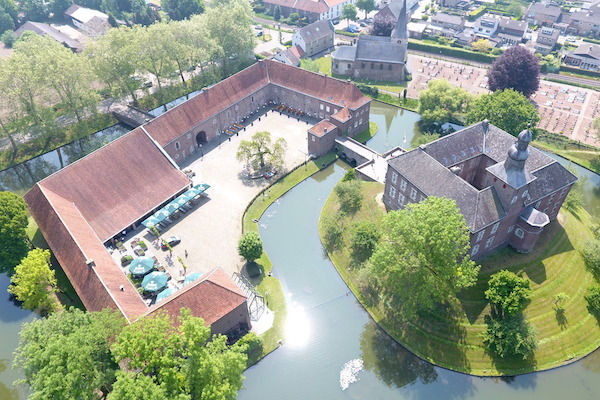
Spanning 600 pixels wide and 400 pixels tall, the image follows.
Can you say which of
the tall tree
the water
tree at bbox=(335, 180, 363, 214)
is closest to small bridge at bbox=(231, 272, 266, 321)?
the water

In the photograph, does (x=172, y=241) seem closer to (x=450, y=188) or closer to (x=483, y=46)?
(x=450, y=188)

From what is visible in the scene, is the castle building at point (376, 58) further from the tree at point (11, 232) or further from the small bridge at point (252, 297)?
the tree at point (11, 232)

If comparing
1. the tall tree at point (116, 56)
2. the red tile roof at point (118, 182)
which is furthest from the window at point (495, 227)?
the tall tree at point (116, 56)

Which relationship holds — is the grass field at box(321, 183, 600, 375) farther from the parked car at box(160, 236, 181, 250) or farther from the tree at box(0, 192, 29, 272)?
the tree at box(0, 192, 29, 272)

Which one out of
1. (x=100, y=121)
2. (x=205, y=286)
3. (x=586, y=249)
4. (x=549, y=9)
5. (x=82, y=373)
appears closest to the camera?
(x=82, y=373)

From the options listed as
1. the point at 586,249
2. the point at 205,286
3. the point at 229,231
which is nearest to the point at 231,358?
the point at 205,286

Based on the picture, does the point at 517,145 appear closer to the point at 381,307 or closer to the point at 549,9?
the point at 381,307
